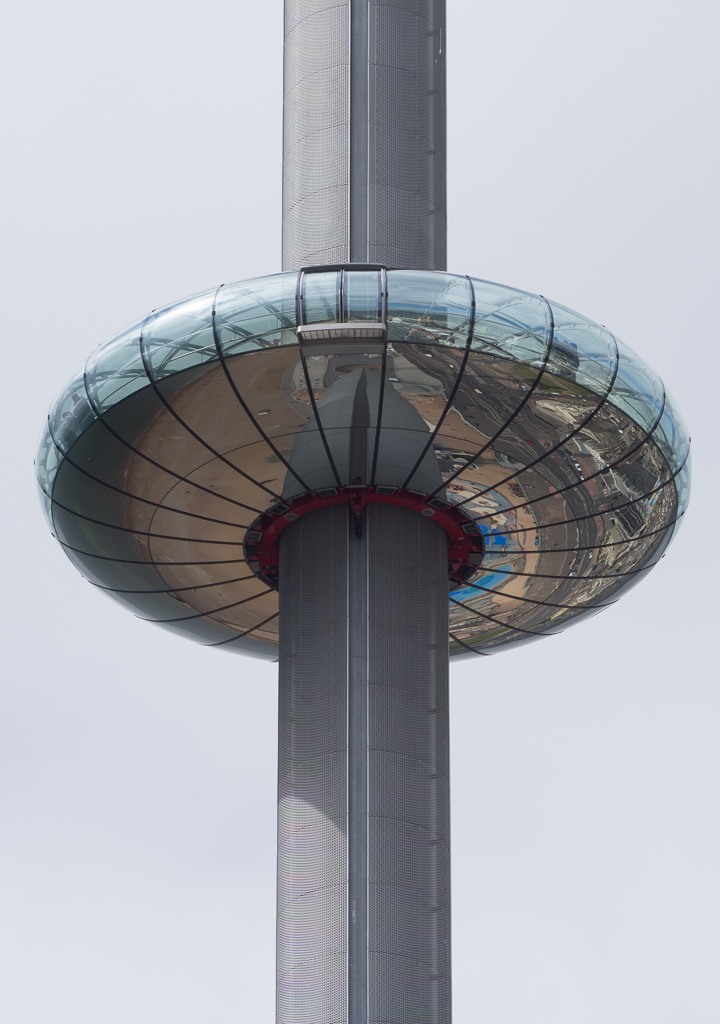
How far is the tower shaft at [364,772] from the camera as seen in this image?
84.3 ft

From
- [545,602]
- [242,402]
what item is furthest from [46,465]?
[545,602]

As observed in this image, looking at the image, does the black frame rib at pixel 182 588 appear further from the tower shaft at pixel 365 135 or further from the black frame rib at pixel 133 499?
the tower shaft at pixel 365 135

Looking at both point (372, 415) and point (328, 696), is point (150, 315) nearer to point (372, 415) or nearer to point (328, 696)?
point (372, 415)

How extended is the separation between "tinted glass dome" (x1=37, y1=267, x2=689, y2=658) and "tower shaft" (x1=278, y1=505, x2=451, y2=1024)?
4.11ft

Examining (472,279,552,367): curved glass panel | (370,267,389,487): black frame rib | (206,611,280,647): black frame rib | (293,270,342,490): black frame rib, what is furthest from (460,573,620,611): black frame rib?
(472,279,552,367): curved glass panel

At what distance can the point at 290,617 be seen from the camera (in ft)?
92.0

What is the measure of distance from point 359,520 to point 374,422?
6.83 ft

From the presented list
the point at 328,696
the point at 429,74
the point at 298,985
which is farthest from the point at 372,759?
the point at 429,74

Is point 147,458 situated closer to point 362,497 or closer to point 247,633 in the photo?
point 362,497

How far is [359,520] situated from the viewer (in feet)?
92.0

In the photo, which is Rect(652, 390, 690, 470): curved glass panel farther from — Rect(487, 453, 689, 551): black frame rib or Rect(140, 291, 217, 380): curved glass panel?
Rect(140, 291, 217, 380): curved glass panel

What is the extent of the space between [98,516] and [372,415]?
4.79 meters

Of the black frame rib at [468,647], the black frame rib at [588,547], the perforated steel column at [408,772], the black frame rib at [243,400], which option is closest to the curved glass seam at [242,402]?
the black frame rib at [243,400]

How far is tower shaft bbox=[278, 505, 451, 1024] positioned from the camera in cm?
2569
